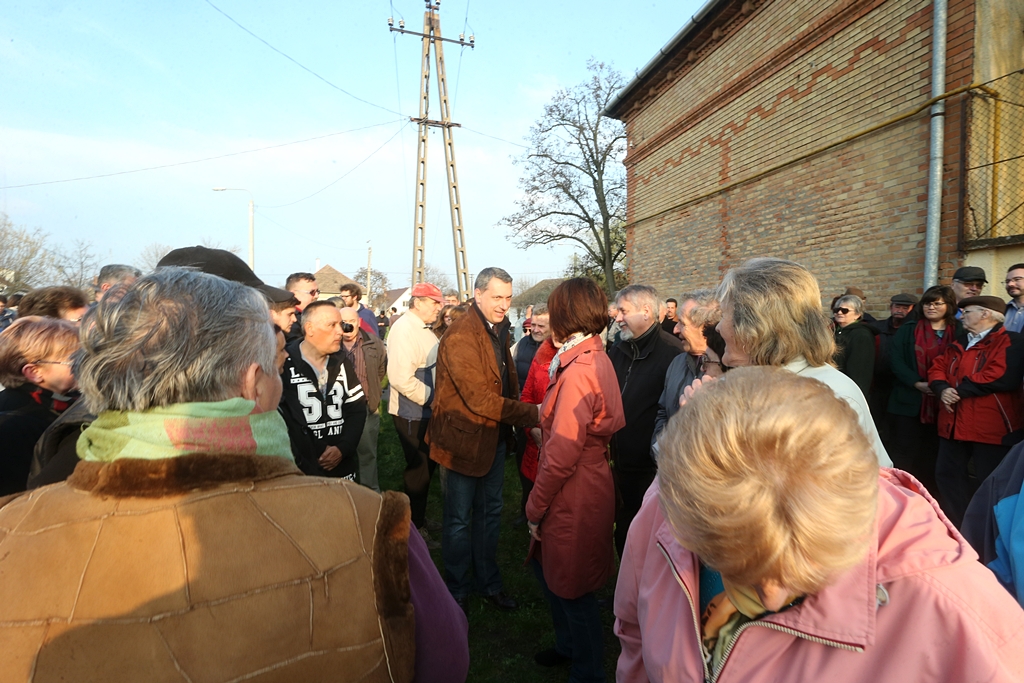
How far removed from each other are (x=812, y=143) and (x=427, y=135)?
12836mm

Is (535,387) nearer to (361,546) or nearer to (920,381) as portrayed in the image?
(361,546)


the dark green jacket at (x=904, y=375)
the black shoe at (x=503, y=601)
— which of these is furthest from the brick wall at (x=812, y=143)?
the black shoe at (x=503, y=601)

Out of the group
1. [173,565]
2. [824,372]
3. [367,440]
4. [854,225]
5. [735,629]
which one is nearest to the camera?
[173,565]

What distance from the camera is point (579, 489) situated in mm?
2619

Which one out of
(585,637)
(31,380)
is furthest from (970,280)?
(31,380)

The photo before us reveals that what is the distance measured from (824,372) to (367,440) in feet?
13.5

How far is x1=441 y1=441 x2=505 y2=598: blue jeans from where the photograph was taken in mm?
3561

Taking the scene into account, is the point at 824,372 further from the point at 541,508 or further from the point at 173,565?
the point at 173,565

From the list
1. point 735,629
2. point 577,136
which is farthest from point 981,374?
point 577,136

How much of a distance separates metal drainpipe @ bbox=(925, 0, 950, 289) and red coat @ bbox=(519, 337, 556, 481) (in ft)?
16.7

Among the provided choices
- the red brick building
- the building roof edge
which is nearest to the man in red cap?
the red brick building

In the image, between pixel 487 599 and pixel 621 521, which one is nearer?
pixel 621 521

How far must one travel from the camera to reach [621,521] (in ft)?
11.8

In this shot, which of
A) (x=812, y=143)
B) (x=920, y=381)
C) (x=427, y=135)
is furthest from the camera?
(x=427, y=135)
